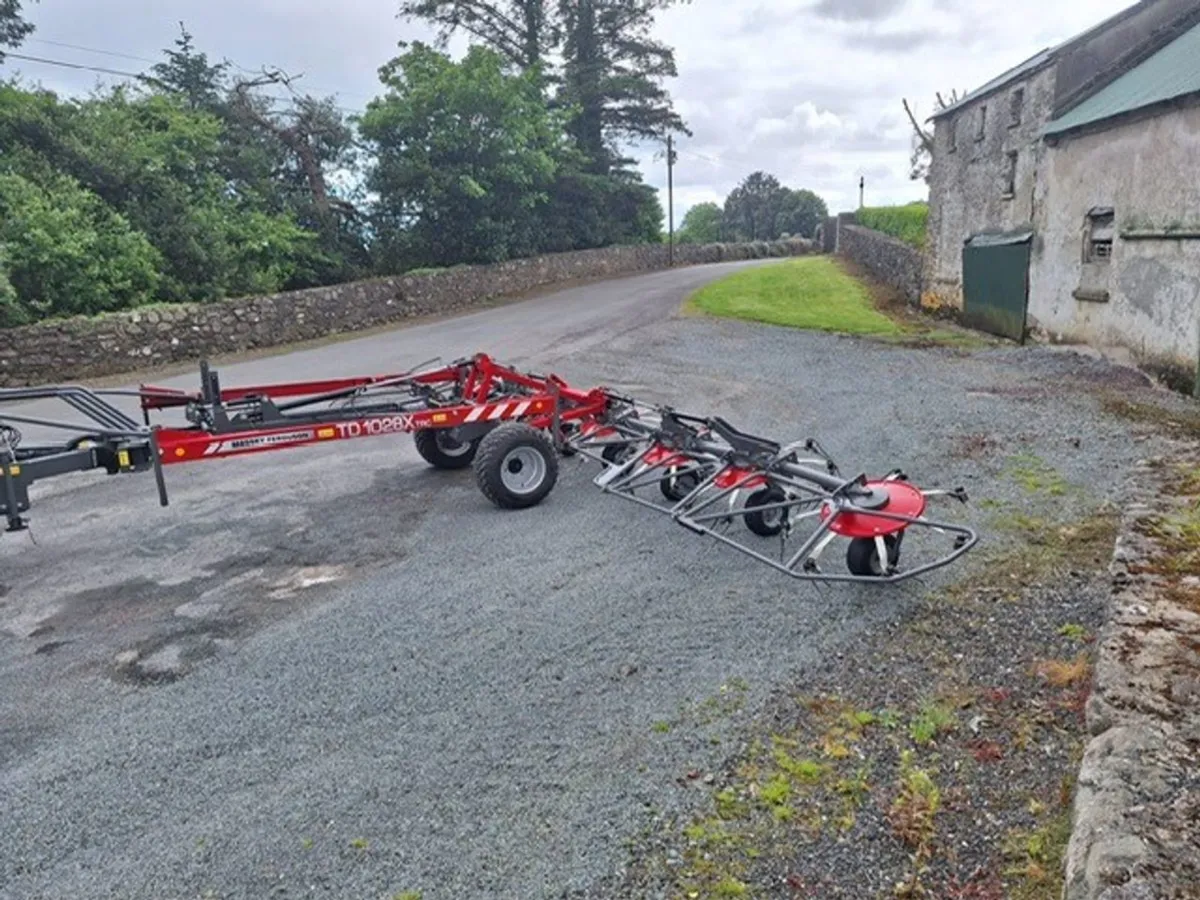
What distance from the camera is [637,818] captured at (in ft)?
10.7

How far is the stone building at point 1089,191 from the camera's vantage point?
12422 millimetres

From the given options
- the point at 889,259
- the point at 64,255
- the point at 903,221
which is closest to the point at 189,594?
the point at 64,255

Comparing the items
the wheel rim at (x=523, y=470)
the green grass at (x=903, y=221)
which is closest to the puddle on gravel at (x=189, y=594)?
the wheel rim at (x=523, y=470)

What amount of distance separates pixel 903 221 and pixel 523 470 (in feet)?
90.1

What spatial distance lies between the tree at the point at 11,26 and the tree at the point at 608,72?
19336 mm

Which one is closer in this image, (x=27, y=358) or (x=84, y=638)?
(x=84, y=638)

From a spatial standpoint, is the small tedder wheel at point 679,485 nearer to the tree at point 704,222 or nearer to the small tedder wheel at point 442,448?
the small tedder wheel at point 442,448

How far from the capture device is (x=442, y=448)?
335 inches

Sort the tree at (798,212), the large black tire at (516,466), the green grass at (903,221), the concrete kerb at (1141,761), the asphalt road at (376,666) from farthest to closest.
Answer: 1. the tree at (798,212)
2. the green grass at (903,221)
3. the large black tire at (516,466)
4. the asphalt road at (376,666)
5. the concrete kerb at (1141,761)

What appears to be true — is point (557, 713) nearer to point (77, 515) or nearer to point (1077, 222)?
point (77, 515)

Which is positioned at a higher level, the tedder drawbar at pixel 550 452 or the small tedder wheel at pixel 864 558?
the tedder drawbar at pixel 550 452

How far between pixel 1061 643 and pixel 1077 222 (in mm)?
13371

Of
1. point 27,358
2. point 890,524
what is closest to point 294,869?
point 890,524

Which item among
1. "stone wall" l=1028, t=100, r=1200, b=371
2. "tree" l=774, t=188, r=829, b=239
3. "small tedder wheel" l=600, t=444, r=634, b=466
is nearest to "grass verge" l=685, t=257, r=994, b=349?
"stone wall" l=1028, t=100, r=1200, b=371
